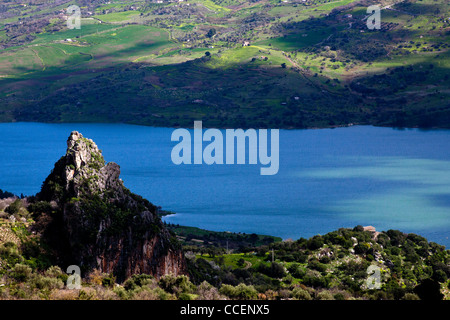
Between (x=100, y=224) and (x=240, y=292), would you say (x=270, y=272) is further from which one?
(x=240, y=292)

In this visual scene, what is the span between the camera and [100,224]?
3334 cm

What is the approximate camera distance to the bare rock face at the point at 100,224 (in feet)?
107

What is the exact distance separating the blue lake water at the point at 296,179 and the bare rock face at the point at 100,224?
42.2 meters

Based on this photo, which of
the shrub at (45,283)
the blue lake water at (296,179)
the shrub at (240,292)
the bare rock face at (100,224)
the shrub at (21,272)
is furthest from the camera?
the blue lake water at (296,179)

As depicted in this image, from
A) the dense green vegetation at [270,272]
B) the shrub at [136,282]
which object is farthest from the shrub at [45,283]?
the shrub at [136,282]

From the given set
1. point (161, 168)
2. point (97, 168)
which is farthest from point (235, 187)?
point (97, 168)

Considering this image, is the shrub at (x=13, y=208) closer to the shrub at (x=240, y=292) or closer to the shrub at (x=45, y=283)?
the shrub at (x=45, y=283)

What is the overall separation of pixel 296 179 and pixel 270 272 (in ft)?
240

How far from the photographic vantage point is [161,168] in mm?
129125

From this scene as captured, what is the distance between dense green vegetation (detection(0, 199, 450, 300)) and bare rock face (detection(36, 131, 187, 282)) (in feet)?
3.65

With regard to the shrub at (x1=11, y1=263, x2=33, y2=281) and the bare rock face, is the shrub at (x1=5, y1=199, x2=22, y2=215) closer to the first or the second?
the bare rock face

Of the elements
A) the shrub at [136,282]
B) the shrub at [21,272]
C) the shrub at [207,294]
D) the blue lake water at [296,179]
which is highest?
the blue lake water at [296,179]

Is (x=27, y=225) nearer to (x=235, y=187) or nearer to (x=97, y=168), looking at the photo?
(x=97, y=168)
